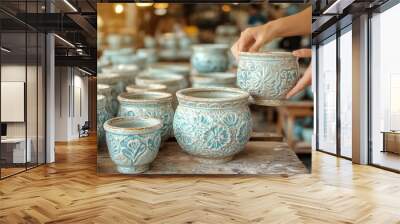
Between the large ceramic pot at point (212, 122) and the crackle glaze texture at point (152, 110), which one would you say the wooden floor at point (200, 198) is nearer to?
the large ceramic pot at point (212, 122)

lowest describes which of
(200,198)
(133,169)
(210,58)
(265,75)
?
(200,198)

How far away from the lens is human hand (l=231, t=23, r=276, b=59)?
379 cm

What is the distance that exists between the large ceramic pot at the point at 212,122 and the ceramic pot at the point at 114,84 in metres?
0.54

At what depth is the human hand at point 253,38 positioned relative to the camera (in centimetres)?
379

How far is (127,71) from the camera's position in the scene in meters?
3.82

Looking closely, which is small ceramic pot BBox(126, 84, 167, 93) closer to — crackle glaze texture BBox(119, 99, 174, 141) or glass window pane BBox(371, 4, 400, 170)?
crackle glaze texture BBox(119, 99, 174, 141)

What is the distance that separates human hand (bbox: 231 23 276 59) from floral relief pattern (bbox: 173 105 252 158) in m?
0.53

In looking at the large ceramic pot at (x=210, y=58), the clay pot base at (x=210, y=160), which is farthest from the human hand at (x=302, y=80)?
the clay pot base at (x=210, y=160)

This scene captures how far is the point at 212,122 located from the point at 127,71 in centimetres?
91

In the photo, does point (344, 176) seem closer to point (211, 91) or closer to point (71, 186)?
point (211, 91)

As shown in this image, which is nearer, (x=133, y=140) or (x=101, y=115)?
(x=133, y=140)

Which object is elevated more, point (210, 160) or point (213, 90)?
point (213, 90)

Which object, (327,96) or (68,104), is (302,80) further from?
(68,104)

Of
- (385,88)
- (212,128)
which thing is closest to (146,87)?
(212,128)
